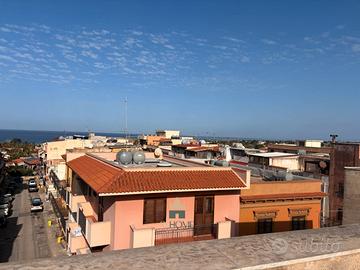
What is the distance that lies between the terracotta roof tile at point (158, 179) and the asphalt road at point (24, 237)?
57.0ft

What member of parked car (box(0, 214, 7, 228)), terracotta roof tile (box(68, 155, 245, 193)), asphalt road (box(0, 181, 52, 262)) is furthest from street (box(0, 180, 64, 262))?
terracotta roof tile (box(68, 155, 245, 193))

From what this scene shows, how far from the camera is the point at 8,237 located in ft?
133

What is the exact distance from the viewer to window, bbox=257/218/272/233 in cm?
1848

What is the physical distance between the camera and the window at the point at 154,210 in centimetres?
1558

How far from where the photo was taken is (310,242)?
6297 millimetres

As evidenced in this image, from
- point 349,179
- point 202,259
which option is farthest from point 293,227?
point 202,259

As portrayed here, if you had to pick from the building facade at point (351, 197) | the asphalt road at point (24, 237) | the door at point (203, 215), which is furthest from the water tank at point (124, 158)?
the asphalt road at point (24, 237)

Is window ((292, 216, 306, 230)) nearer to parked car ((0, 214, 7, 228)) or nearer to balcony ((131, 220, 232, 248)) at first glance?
balcony ((131, 220, 232, 248))

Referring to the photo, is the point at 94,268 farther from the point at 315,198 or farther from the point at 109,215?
the point at 315,198

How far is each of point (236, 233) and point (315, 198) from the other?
225 inches

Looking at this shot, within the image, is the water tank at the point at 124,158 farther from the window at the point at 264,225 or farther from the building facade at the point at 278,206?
the window at the point at 264,225

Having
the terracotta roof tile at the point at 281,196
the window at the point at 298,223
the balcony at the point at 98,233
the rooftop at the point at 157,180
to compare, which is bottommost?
the window at the point at 298,223

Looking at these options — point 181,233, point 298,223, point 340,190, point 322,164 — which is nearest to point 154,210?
point 181,233

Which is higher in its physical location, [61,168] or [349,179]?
[349,179]
